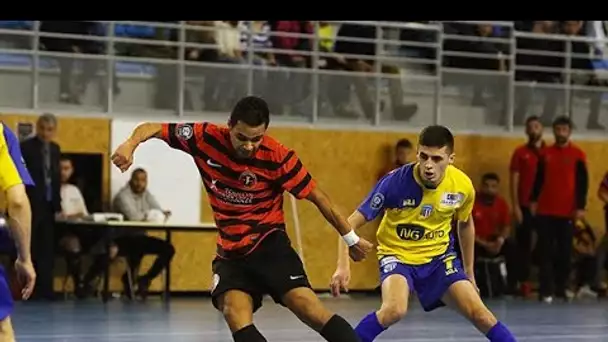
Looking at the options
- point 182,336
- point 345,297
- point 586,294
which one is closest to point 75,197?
point 345,297

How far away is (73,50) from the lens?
17094mm

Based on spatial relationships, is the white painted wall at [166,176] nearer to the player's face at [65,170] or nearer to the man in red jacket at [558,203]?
the player's face at [65,170]

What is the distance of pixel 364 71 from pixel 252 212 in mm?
11232

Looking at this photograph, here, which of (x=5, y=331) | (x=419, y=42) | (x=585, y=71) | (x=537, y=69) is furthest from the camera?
(x=585, y=71)

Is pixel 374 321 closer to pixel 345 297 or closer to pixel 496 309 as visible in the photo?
pixel 496 309

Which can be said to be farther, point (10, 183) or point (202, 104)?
point (202, 104)

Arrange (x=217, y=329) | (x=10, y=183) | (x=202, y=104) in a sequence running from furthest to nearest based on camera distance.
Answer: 1. (x=202, y=104)
2. (x=217, y=329)
3. (x=10, y=183)

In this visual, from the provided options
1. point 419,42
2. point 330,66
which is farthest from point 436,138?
point 419,42

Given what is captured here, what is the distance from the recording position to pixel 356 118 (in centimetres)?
1886

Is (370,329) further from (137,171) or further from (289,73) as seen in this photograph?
(289,73)

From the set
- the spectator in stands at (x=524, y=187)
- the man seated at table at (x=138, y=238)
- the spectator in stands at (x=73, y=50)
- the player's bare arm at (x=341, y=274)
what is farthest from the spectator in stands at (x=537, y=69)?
the player's bare arm at (x=341, y=274)

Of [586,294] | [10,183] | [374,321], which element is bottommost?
[586,294]

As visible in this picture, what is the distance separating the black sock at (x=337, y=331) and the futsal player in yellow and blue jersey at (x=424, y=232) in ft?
3.53

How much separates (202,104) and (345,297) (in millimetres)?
3211
